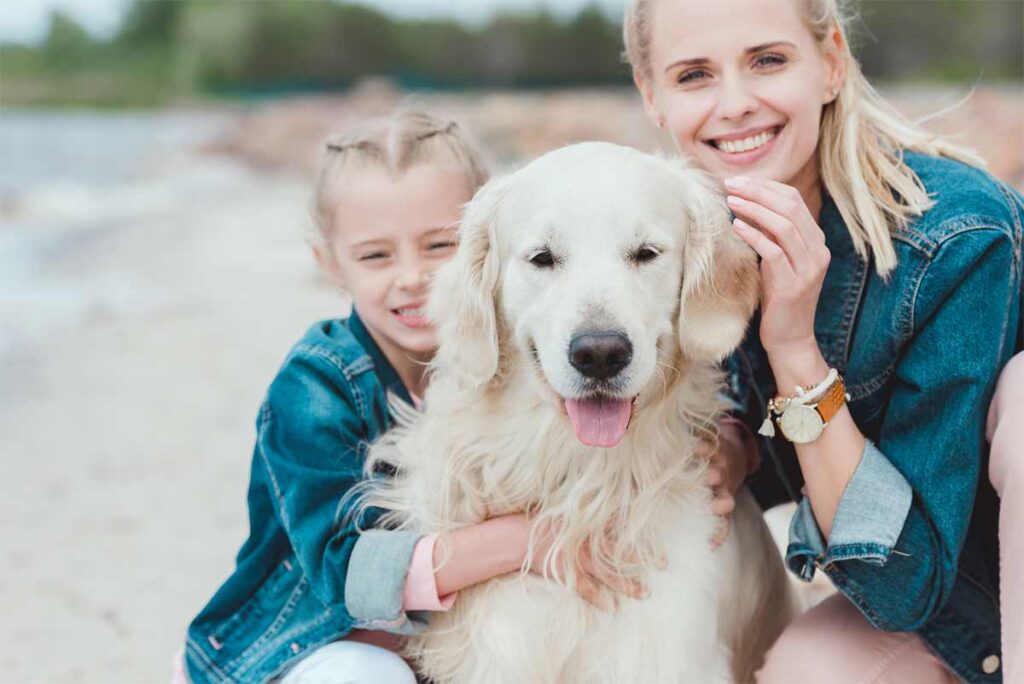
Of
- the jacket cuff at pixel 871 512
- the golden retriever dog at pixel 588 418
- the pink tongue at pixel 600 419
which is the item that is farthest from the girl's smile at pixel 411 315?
the jacket cuff at pixel 871 512

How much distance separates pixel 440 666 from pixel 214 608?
65 centimetres

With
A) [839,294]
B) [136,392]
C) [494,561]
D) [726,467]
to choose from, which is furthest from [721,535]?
[136,392]

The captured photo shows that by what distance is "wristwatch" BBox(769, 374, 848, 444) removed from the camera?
7.98 ft

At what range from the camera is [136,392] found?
750 cm

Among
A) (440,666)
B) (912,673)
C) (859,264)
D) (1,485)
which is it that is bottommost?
(1,485)

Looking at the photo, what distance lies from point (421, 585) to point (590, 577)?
0.41 m

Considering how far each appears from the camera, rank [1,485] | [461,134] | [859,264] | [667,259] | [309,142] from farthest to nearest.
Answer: [309,142] < [1,485] < [461,134] < [859,264] < [667,259]

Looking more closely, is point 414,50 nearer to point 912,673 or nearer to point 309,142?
point 309,142

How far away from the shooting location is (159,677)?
3746 mm

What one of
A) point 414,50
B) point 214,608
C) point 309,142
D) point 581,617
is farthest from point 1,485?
point 414,50

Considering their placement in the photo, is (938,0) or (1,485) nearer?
(1,485)

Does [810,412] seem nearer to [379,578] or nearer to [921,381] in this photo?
[921,381]

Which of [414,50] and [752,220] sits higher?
[752,220]

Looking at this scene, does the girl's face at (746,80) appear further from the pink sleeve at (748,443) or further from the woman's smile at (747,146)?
the pink sleeve at (748,443)
